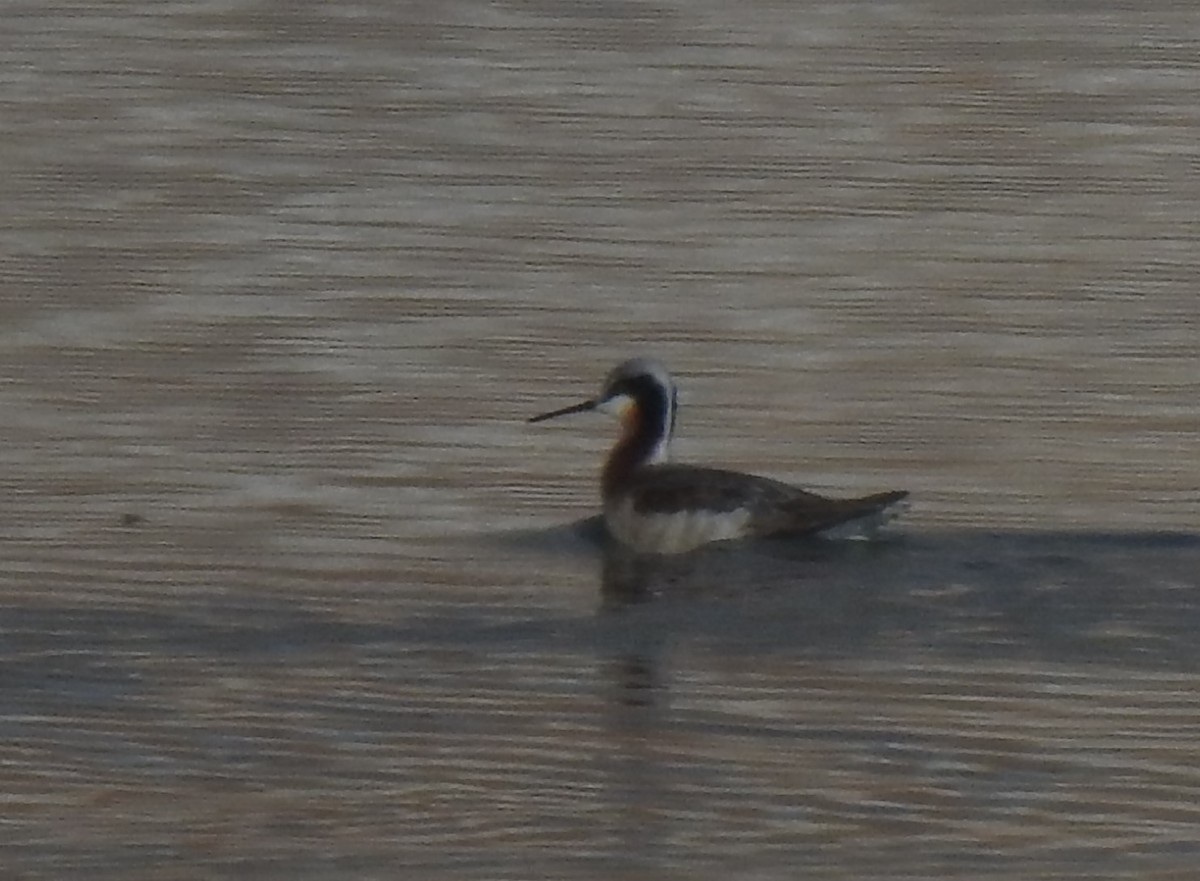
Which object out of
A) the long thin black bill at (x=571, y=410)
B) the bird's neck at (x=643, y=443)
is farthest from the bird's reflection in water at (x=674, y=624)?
the long thin black bill at (x=571, y=410)

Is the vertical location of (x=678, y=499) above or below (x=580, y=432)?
above

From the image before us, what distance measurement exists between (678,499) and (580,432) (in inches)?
75.2

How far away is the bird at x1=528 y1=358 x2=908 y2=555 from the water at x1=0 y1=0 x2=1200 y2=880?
15 centimetres

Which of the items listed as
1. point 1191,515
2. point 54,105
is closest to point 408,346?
point 1191,515

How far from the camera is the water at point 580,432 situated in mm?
10852

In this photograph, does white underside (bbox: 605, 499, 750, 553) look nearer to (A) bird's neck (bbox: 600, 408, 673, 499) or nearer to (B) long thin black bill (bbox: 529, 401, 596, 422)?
(A) bird's neck (bbox: 600, 408, 673, 499)

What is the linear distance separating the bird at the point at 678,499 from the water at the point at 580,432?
0.50ft

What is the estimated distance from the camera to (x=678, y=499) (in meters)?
14.2

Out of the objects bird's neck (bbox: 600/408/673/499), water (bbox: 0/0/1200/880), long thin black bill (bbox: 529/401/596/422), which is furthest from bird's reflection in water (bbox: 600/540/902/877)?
long thin black bill (bbox: 529/401/596/422)

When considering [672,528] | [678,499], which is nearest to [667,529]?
[672,528]

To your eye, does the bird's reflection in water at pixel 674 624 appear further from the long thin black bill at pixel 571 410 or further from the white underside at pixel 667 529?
the long thin black bill at pixel 571 410

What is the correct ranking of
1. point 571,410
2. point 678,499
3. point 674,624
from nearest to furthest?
point 674,624 → point 678,499 → point 571,410

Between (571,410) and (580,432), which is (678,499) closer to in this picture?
(571,410)

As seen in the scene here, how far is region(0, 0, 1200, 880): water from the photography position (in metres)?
10.9
